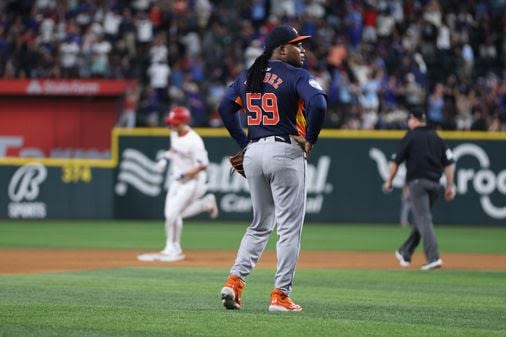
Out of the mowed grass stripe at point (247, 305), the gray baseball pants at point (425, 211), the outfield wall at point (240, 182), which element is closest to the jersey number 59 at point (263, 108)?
the mowed grass stripe at point (247, 305)

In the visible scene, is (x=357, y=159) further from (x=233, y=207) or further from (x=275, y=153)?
(x=275, y=153)

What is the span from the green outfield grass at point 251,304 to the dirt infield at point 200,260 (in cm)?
98

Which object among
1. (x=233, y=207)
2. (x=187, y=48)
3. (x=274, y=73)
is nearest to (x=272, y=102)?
(x=274, y=73)

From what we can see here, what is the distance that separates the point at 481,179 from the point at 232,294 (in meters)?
18.5

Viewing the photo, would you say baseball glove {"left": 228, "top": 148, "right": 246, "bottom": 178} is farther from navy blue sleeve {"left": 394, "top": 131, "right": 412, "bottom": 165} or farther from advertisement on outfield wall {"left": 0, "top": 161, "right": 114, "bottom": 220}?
advertisement on outfield wall {"left": 0, "top": 161, "right": 114, "bottom": 220}

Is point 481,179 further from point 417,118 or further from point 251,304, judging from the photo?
point 251,304

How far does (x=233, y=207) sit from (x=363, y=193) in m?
3.24

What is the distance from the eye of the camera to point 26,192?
2712 centimetres

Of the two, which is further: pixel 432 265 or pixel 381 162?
pixel 381 162

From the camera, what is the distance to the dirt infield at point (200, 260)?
613 inches

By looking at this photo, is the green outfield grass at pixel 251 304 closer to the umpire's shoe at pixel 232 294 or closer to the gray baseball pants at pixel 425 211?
the umpire's shoe at pixel 232 294

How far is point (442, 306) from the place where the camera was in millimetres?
10289

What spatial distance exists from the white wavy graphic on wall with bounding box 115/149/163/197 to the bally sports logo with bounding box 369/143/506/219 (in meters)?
5.63

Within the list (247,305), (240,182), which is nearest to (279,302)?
(247,305)
